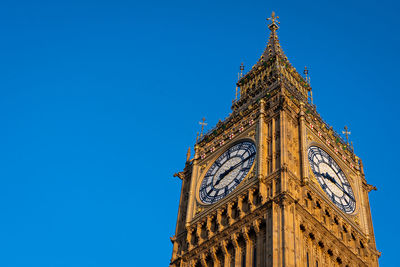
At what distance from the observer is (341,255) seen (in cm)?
4934

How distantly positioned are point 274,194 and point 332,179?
8.36m

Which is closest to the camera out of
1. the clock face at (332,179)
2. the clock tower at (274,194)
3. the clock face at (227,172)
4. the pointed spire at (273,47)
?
the clock tower at (274,194)

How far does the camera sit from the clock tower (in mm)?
47344

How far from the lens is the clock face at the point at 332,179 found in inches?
2110

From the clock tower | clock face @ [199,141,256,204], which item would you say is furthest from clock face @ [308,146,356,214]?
clock face @ [199,141,256,204]

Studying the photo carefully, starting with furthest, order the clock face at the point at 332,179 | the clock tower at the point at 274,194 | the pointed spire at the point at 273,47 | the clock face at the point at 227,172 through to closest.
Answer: the pointed spire at the point at 273,47 → the clock face at the point at 332,179 → the clock face at the point at 227,172 → the clock tower at the point at 274,194

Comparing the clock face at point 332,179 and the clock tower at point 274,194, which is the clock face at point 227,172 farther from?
the clock face at point 332,179

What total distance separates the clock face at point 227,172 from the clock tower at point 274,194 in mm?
109

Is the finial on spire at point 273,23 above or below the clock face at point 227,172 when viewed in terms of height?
above

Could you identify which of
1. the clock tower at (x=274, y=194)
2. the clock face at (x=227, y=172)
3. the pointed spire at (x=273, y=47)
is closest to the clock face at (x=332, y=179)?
the clock tower at (x=274, y=194)

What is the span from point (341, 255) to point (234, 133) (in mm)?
14336

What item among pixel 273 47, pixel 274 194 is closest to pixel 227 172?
pixel 274 194

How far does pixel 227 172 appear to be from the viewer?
54.8m

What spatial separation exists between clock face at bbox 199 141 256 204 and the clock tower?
0.36 ft
